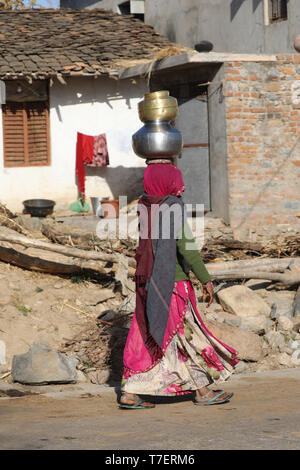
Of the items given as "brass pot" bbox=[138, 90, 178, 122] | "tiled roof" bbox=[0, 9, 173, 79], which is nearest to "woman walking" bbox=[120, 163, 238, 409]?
"brass pot" bbox=[138, 90, 178, 122]

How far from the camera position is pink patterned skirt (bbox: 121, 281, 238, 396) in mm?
4926

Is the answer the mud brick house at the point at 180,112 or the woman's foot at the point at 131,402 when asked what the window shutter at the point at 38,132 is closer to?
the mud brick house at the point at 180,112

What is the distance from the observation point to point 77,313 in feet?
26.3

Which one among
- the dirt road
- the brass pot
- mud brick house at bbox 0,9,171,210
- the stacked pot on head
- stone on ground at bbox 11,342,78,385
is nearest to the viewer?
the dirt road

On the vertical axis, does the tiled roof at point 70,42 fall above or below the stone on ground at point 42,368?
above

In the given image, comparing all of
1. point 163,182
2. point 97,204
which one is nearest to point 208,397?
point 163,182

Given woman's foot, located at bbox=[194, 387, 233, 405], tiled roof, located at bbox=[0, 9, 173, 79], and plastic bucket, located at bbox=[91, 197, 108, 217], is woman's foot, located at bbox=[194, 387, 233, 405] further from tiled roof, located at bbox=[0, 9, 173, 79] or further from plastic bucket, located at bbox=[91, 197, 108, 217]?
tiled roof, located at bbox=[0, 9, 173, 79]

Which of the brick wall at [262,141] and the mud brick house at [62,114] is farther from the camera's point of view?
the mud brick house at [62,114]

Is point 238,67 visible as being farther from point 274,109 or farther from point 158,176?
point 158,176

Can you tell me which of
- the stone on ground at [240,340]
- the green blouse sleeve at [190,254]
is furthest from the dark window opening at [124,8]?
the green blouse sleeve at [190,254]

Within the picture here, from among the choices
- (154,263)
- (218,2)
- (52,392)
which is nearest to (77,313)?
(52,392)

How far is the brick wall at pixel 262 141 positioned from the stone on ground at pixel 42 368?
615 cm

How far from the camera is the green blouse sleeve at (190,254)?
16.3 ft

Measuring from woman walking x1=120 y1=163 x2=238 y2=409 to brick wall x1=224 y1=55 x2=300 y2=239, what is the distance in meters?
6.91
